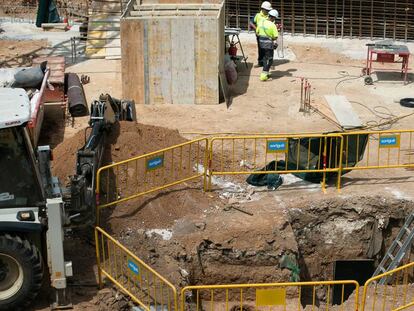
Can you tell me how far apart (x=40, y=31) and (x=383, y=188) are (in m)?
15.4

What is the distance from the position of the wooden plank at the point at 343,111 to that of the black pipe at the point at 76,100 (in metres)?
5.77

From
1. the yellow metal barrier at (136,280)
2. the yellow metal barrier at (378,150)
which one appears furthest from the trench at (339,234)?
the yellow metal barrier at (136,280)

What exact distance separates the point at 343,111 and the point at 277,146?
5.01 metres

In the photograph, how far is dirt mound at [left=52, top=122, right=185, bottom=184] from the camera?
41.0 feet

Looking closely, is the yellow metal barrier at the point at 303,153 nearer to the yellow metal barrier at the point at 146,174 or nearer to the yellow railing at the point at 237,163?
the yellow railing at the point at 237,163

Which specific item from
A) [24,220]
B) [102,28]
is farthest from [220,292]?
[102,28]

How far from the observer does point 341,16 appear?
23312 millimetres

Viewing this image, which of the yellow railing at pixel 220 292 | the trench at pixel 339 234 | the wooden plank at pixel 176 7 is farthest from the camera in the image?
the wooden plank at pixel 176 7

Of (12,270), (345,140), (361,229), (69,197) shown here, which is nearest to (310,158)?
(345,140)

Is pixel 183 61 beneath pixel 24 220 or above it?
above

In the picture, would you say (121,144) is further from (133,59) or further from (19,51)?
(19,51)

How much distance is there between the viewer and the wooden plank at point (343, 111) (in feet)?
53.0

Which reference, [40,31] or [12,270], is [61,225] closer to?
[12,270]

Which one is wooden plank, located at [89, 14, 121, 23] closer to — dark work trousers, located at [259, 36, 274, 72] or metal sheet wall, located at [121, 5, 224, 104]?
dark work trousers, located at [259, 36, 274, 72]
